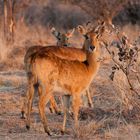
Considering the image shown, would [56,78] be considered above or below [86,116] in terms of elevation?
above

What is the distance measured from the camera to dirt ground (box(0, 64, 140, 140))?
10023mm

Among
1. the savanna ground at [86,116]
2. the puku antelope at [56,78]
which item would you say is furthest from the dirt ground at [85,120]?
the puku antelope at [56,78]

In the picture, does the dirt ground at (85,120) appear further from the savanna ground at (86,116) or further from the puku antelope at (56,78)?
the puku antelope at (56,78)

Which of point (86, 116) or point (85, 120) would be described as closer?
point (85, 120)

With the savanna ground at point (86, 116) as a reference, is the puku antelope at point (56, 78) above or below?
above

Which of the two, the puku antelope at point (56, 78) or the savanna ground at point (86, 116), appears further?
the puku antelope at point (56, 78)

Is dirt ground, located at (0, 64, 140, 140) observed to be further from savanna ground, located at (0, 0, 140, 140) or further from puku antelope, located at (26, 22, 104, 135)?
puku antelope, located at (26, 22, 104, 135)

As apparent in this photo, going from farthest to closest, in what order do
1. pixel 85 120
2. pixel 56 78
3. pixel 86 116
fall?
pixel 86 116 < pixel 85 120 < pixel 56 78

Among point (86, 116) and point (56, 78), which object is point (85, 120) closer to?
point (86, 116)

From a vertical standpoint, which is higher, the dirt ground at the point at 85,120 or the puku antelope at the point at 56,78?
the puku antelope at the point at 56,78

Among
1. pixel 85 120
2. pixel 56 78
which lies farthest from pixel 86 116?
pixel 56 78

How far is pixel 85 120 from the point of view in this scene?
455 inches

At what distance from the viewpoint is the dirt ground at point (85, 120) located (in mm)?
10023

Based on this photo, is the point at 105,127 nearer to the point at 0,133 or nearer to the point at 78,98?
the point at 78,98
